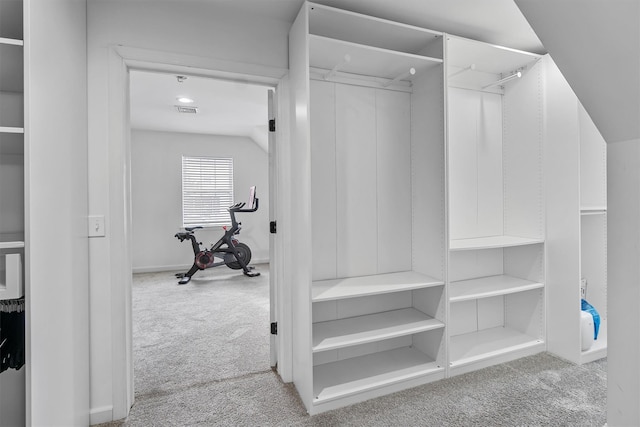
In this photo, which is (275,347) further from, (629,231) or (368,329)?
(629,231)

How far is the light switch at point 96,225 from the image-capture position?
1786mm

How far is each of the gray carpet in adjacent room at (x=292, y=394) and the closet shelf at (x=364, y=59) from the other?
6.93ft

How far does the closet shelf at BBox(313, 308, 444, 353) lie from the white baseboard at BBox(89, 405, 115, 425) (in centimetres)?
118

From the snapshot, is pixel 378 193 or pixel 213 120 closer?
pixel 378 193

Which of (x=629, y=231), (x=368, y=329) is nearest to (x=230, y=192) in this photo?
(x=368, y=329)

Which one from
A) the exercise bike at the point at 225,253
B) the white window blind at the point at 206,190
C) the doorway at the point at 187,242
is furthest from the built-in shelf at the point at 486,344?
the white window blind at the point at 206,190

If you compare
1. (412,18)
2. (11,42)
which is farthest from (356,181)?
(11,42)

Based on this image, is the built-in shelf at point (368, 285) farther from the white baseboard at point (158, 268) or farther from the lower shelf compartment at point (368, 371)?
the white baseboard at point (158, 268)

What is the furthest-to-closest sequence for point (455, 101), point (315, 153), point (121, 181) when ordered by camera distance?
point (455, 101) < point (315, 153) < point (121, 181)

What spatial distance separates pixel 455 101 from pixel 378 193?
1.02 m

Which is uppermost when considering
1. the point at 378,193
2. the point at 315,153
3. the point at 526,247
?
the point at 315,153

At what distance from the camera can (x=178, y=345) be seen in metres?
2.81

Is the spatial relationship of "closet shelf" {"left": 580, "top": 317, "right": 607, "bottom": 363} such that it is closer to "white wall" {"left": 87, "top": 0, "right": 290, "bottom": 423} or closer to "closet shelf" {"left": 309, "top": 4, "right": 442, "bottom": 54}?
"closet shelf" {"left": 309, "top": 4, "right": 442, "bottom": 54}

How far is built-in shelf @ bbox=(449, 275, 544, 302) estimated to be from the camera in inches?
90.9
